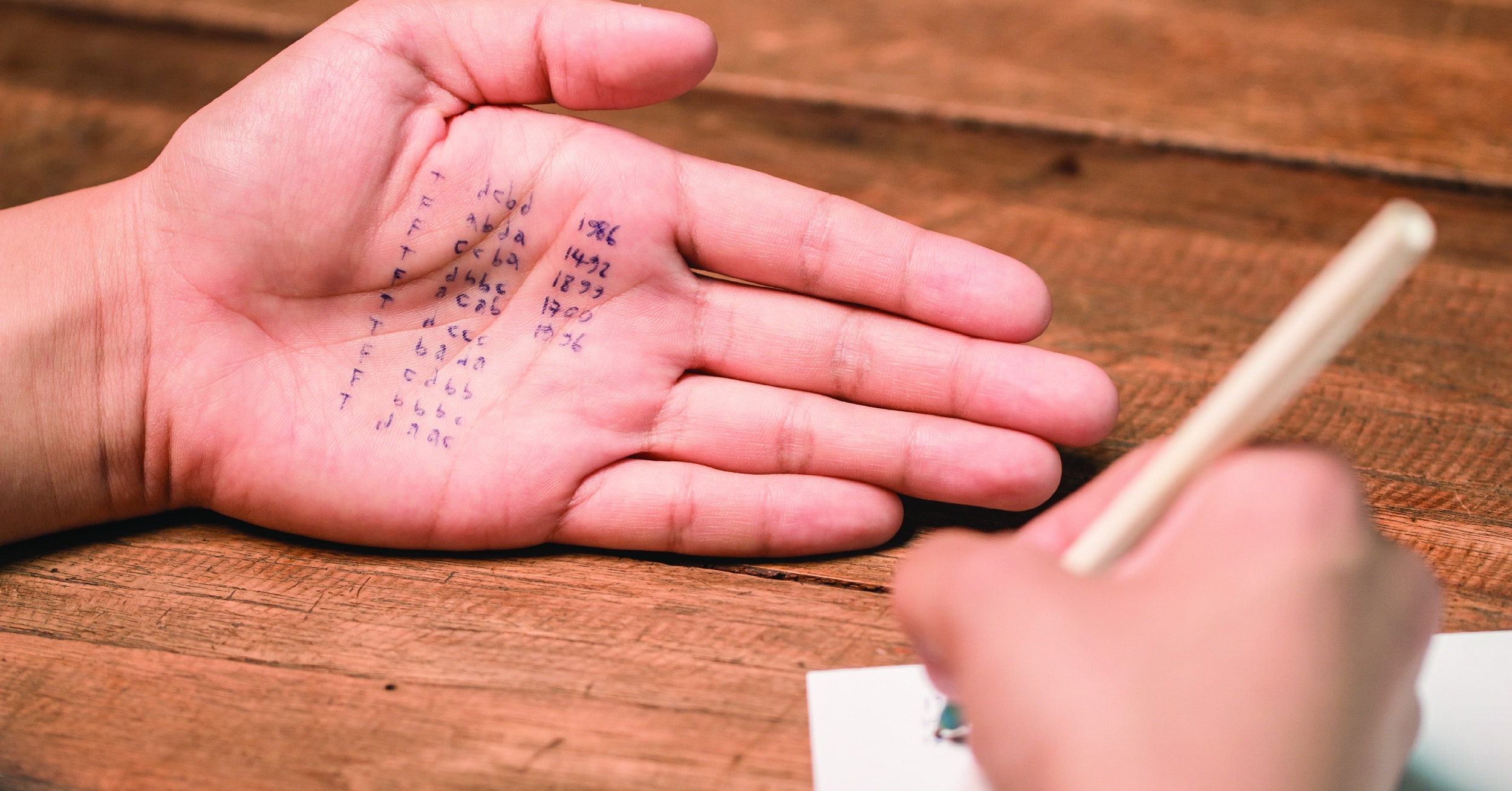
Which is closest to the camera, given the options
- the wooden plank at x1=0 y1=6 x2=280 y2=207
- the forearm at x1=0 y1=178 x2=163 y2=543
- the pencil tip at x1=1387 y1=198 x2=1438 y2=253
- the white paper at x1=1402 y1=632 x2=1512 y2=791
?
the pencil tip at x1=1387 y1=198 x2=1438 y2=253

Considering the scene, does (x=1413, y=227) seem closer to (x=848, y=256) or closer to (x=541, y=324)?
(x=848, y=256)

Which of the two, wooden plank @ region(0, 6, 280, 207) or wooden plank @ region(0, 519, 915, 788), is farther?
wooden plank @ region(0, 6, 280, 207)

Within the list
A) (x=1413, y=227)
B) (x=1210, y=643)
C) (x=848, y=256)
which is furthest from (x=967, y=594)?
(x=848, y=256)

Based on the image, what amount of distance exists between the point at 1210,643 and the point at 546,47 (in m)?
0.51

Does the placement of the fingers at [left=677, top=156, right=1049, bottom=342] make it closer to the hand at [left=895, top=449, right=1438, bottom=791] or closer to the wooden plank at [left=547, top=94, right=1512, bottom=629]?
the wooden plank at [left=547, top=94, right=1512, bottom=629]

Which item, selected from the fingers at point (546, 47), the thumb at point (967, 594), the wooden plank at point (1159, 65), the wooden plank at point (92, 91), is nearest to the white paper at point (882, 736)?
the thumb at point (967, 594)

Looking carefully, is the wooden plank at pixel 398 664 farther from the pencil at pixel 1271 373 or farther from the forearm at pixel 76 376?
the pencil at pixel 1271 373

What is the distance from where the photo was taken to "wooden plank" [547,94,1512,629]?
66 centimetres

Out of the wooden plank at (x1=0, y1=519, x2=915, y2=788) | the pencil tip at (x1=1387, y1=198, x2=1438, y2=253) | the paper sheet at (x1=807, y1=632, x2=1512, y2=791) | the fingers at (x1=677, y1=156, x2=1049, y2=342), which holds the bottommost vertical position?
the wooden plank at (x1=0, y1=519, x2=915, y2=788)

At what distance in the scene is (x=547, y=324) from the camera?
26.0 inches

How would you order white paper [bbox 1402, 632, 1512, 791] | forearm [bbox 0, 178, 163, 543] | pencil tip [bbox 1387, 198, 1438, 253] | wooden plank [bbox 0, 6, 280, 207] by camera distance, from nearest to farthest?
pencil tip [bbox 1387, 198, 1438, 253]
white paper [bbox 1402, 632, 1512, 791]
forearm [bbox 0, 178, 163, 543]
wooden plank [bbox 0, 6, 280, 207]

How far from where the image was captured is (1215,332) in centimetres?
75

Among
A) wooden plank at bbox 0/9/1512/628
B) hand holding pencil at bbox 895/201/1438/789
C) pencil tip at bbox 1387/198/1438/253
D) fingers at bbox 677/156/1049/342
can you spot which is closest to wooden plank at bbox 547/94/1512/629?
wooden plank at bbox 0/9/1512/628

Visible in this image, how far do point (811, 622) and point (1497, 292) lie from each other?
622mm
